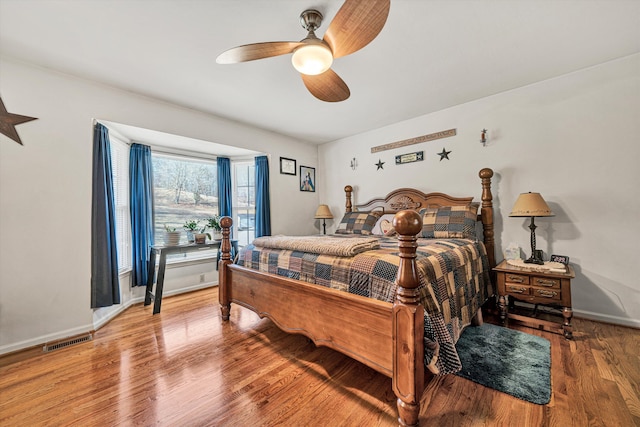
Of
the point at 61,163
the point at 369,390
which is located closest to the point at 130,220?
the point at 61,163

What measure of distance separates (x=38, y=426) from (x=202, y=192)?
115 inches

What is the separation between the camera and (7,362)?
181 cm

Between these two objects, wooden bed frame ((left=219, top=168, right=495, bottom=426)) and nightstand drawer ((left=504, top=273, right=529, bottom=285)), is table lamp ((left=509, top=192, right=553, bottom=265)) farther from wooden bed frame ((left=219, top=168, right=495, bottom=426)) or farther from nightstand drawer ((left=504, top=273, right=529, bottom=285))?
wooden bed frame ((left=219, top=168, right=495, bottom=426))

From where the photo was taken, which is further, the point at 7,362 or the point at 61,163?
the point at 61,163

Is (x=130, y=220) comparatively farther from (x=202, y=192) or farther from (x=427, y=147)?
(x=427, y=147)

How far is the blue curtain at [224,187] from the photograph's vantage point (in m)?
3.82

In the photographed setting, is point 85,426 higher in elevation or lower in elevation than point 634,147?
lower

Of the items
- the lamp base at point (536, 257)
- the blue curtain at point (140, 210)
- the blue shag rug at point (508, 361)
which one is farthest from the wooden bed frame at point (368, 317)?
the lamp base at point (536, 257)

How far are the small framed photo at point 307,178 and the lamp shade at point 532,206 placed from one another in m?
3.02

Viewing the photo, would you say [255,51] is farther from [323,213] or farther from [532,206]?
[323,213]

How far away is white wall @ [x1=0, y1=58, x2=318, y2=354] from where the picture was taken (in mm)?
1961

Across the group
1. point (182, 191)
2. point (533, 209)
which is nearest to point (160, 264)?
point (182, 191)

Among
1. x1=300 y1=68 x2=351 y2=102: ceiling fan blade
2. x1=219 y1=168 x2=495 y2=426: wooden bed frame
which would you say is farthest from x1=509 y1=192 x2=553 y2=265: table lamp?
x1=300 y1=68 x2=351 y2=102: ceiling fan blade

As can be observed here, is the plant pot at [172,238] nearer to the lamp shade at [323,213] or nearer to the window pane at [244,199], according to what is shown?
the window pane at [244,199]
